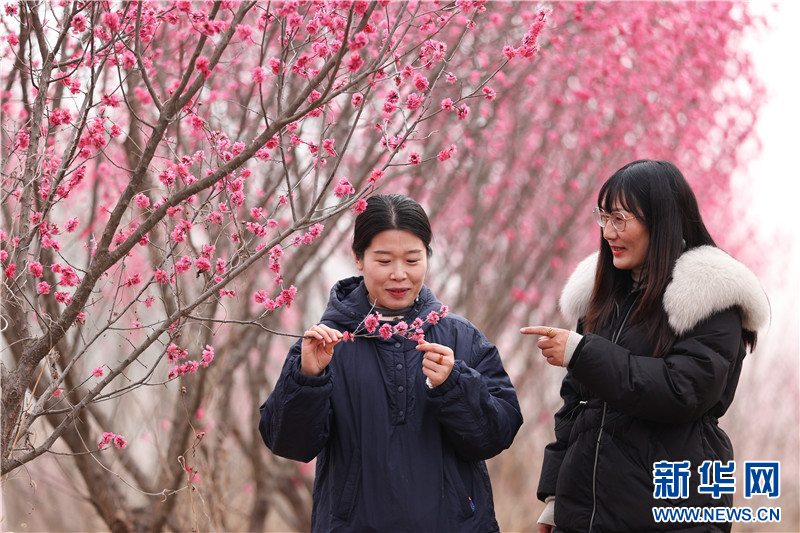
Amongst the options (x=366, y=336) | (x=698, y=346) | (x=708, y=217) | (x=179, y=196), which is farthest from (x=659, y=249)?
(x=708, y=217)

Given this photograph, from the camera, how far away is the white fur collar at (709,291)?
7.43 feet

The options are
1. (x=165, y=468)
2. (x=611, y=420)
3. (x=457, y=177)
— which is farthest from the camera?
(x=457, y=177)

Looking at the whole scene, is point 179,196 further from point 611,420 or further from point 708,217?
point 708,217

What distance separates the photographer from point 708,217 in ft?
27.7

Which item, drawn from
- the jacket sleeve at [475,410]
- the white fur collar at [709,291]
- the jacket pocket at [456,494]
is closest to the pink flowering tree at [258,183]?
the jacket sleeve at [475,410]

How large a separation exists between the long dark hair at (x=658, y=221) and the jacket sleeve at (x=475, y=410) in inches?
17.7

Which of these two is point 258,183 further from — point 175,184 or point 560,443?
point 560,443

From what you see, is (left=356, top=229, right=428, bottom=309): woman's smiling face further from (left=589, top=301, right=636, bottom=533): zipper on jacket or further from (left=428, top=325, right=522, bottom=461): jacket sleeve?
(left=589, top=301, right=636, bottom=533): zipper on jacket

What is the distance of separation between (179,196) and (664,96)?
17.6ft

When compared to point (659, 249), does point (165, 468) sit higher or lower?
lower

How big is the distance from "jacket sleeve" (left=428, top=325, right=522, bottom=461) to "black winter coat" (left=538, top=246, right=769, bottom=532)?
0.23 metres

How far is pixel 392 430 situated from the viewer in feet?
7.77

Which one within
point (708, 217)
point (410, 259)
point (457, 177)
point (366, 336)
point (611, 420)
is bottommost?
point (611, 420)

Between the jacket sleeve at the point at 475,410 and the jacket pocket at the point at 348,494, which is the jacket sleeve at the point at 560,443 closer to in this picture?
the jacket sleeve at the point at 475,410
